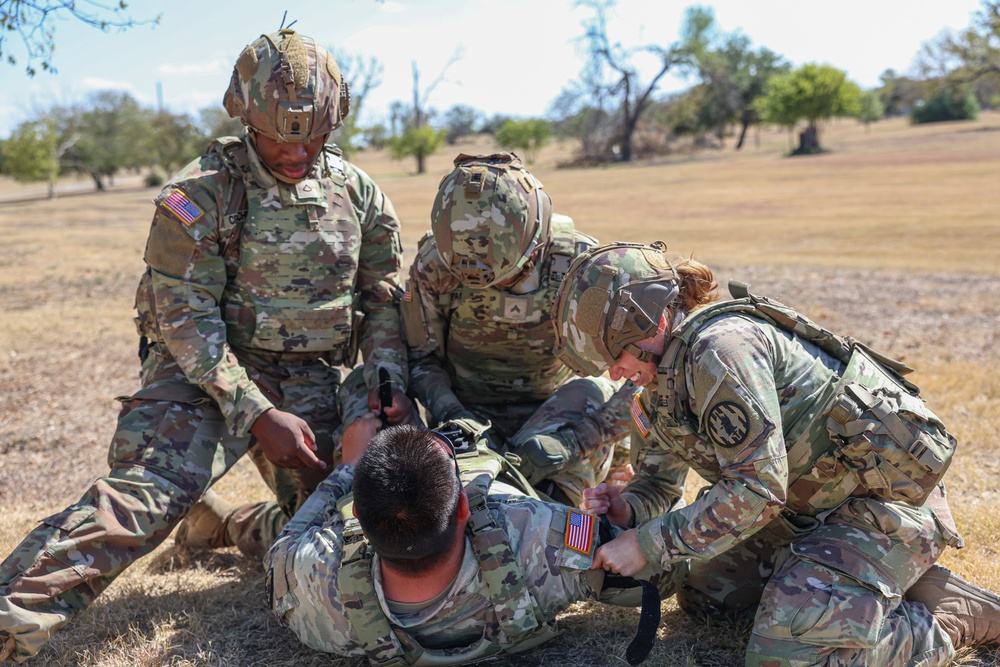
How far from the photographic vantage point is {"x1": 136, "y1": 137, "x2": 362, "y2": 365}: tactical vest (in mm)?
4371

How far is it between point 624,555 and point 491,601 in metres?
0.51

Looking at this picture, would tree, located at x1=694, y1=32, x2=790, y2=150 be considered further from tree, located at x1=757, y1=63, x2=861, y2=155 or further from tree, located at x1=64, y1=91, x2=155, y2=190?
tree, located at x1=64, y1=91, x2=155, y2=190

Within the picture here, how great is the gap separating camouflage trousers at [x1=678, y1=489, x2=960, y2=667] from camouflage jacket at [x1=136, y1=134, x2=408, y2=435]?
2186mm

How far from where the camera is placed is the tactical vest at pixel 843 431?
3.07 m

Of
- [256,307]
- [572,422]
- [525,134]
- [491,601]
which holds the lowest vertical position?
[491,601]

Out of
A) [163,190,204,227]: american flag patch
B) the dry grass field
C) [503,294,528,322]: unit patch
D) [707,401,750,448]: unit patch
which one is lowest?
the dry grass field

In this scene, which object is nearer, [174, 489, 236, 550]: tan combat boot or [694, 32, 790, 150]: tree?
[174, 489, 236, 550]: tan combat boot

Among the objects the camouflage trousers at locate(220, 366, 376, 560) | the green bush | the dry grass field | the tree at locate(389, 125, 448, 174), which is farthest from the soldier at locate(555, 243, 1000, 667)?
the green bush

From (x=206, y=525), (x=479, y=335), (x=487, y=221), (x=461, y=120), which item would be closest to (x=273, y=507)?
(x=206, y=525)

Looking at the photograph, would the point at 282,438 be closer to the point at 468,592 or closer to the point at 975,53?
the point at 468,592

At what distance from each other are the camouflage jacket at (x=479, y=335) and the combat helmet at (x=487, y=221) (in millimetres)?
338

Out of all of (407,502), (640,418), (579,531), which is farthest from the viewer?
(640,418)

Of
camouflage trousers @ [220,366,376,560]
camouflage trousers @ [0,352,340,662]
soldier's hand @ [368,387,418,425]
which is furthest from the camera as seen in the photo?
camouflage trousers @ [220,366,376,560]

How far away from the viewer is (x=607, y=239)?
63.1 feet
